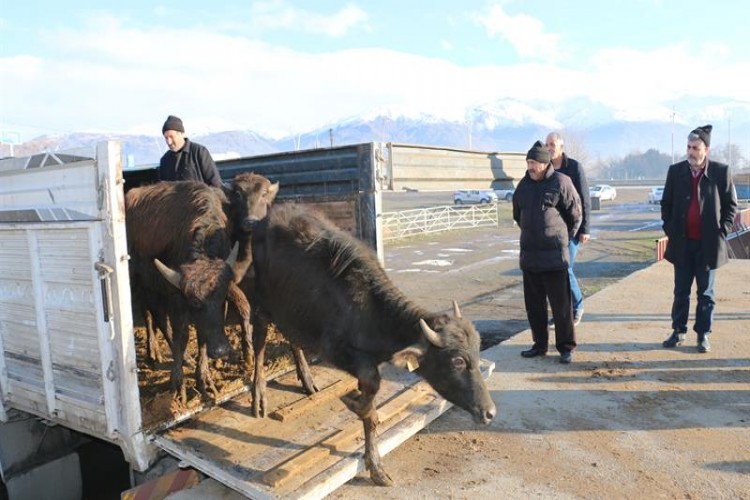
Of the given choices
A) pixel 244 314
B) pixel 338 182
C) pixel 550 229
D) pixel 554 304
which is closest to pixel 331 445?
pixel 244 314

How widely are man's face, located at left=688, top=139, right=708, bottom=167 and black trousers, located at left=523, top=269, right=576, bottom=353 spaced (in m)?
1.86

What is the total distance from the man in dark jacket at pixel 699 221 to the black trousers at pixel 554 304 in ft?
4.60

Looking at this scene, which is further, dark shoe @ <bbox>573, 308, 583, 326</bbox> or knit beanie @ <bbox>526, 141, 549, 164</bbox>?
dark shoe @ <bbox>573, 308, 583, 326</bbox>

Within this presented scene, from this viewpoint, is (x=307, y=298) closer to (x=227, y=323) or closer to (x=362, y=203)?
(x=362, y=203)

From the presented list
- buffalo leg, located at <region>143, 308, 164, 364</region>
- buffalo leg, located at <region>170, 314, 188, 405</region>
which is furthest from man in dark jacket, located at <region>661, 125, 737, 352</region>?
buffalo leg, located at <region>143, 308, 164, 364</region>

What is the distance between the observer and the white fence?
2695 cm

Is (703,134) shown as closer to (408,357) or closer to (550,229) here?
(550,229)

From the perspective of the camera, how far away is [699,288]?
602 centimetres

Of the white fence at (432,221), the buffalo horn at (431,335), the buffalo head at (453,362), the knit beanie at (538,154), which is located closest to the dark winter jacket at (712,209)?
the knit beanie at (538,154)

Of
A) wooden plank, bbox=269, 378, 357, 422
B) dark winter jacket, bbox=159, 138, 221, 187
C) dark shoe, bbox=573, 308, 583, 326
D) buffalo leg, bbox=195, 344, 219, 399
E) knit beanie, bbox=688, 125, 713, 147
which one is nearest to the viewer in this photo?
wooden plank, bbox=269, 378, 357, 422

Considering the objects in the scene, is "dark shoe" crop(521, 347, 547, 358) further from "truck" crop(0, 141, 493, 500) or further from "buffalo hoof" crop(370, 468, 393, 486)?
"buffalo hoof" crop(370, 468, 393, 486)

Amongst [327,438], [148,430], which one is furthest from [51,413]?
[327,438]

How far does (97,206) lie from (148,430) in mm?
1651

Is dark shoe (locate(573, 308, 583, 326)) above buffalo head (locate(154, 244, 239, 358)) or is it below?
below
